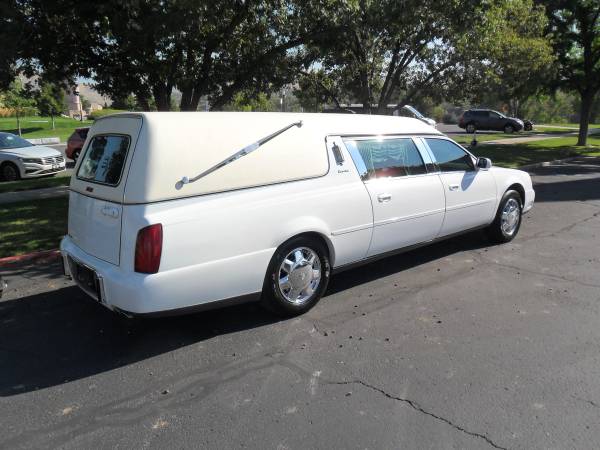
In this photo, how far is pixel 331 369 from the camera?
140 inches

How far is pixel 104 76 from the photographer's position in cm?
997

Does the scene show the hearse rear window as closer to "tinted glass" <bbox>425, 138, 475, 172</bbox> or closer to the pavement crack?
the pavement crack

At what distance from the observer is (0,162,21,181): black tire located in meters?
14.4

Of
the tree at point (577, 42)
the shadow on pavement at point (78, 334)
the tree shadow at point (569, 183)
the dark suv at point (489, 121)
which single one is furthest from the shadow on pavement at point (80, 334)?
the dark suv at point (489, 121)

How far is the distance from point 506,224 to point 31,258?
6006 mm

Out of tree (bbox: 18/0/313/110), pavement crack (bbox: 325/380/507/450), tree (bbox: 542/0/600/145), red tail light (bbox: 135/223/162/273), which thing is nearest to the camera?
pavement crack (bbox: 325/380/507/450)

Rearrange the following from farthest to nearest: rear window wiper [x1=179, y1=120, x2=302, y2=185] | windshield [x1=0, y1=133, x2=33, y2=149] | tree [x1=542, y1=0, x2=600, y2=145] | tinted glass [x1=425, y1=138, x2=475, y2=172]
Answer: tree [x1=542, y1=0, x2=600, y2=145], windshield [x1=0, y1=133, x2=33, y2=149], tinted glass [x1=425, y1=138, x2=475, y2=172], rear window wiper [x1=179, y1=120, x2=302, y2=185]

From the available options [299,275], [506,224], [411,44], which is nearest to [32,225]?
[299,275]

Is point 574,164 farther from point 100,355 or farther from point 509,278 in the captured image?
point 100,355

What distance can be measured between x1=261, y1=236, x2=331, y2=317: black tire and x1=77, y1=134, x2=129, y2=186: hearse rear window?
1.39m

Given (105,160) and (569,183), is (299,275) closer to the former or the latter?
(105,160)

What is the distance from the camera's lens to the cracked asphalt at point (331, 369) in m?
2.87

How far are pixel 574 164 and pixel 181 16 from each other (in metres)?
14.2

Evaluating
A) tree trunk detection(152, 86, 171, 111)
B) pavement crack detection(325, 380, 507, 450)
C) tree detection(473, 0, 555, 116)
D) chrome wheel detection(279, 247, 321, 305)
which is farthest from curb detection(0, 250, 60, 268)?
tree detection(473, 0, 555, 116)
